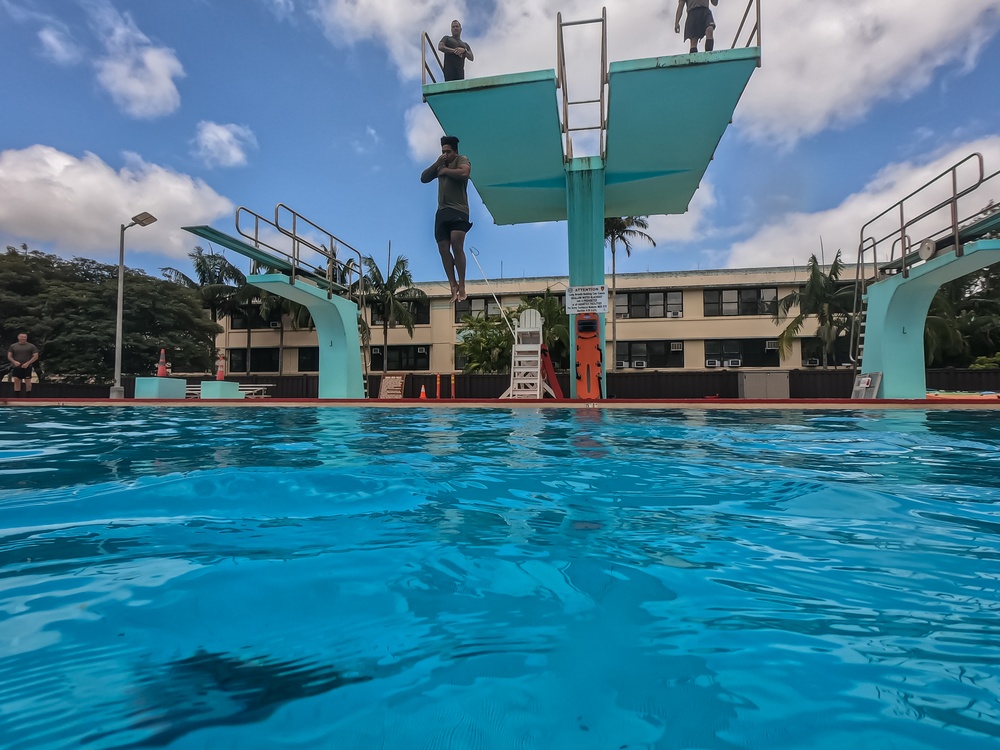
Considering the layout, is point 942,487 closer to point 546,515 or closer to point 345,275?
point 546,515

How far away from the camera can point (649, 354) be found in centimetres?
2780

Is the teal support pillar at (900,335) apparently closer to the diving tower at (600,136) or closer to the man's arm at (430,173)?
the diving tower at (600,136)

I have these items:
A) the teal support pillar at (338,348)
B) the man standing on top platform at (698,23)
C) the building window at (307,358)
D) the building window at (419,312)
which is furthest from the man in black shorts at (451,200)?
Answer: the building window at (307,358)

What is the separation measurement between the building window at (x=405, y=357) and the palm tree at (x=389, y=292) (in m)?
2.00

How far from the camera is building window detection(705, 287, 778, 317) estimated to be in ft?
87.5

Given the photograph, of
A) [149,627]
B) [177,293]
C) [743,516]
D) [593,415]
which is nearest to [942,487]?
[743,516]

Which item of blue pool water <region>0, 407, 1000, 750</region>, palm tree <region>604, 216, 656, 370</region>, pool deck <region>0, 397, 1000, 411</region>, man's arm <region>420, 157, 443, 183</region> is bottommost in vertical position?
blue pool water <region>0, 407, 1000, 750</region>

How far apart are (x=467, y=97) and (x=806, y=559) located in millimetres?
8752

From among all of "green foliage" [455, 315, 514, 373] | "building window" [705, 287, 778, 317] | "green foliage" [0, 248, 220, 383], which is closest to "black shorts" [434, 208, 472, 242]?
"green foliage" [455, 315, 514, 373]

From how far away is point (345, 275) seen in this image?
1280cm

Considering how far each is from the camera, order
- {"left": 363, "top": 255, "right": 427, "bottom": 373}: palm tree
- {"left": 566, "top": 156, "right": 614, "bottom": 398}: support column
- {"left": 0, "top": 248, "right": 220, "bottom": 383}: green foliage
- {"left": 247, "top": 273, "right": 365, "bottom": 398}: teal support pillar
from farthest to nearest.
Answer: {"left": 363, "top": 255, "right": 427, "bottom": 373}: palm tree < {"left": 0, "top": 248, "right": 220, "bottom": 383}: green foliage < {"left": 247, "top": 273, "right": 365, "bottom": 398}: teal support pillar < {"left": 566, "top": 156, "right": 614, "bottom": 398}: support column

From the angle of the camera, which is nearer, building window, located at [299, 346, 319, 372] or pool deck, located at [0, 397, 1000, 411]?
pool deck, located at [0, 397, 1000, 411]

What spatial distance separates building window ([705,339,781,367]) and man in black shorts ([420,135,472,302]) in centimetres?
2356

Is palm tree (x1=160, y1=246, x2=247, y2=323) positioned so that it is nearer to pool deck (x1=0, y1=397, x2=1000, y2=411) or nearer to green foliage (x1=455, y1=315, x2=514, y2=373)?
green foliage (x1=455, y1=315, x2=514, y2=373)
